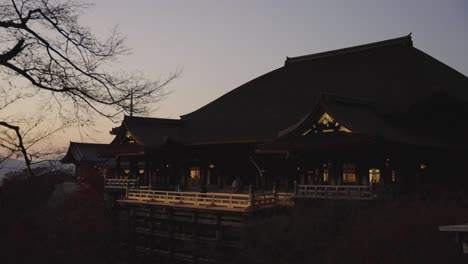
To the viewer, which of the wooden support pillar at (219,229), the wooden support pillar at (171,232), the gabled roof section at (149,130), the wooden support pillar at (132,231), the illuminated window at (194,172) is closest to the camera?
the wooden support pillar at (219,229)

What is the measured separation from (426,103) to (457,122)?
2.23 meters

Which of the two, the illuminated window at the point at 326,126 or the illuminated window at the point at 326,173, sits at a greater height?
the illuminated window at the point at 326,126

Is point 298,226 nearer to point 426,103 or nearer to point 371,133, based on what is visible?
point 371,133

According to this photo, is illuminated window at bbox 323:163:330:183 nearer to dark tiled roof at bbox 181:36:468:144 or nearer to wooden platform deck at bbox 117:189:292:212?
wooden platform deck at bbox 117:189:292:212

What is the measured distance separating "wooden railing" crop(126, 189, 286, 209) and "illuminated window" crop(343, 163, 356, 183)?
14.7ft

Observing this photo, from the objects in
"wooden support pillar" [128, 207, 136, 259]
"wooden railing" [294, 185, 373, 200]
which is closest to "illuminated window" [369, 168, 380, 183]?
"wooden railing" [294, 185, 373, 200]

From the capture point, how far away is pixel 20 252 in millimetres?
22469

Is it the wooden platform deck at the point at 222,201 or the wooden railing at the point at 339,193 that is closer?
the wooden railing at the point at 339,193

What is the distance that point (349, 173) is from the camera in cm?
2570

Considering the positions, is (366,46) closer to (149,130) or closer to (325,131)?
(325,131)

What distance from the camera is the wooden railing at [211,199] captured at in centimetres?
2277

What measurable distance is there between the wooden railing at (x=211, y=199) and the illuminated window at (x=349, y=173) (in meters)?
4.47

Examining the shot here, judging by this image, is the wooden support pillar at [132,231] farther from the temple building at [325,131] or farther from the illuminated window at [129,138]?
the illuminated window at [129,138]

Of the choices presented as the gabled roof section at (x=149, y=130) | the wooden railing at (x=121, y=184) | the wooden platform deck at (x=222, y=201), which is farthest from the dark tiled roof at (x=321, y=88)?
the wooden platform deck at (x=222, y=201)
